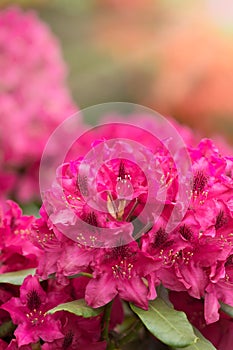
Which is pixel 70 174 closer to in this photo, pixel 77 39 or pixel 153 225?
pixel 153 225

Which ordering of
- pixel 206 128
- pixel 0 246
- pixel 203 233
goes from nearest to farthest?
pixel 203 233 → pixel 0 246 → pixel 206 128

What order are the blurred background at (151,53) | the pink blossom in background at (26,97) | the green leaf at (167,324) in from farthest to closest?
the blurred background at (151,53)
the pink blossom in background at (26,97)
the green leaf at (167,324)

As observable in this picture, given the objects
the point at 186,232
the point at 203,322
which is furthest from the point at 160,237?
the point at 203,322

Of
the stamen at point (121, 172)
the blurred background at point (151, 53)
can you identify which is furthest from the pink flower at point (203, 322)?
the blurred background at point (151, 53)

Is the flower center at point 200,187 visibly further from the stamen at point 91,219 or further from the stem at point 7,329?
the stem at point 7,329

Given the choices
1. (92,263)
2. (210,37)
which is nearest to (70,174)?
(92,263)

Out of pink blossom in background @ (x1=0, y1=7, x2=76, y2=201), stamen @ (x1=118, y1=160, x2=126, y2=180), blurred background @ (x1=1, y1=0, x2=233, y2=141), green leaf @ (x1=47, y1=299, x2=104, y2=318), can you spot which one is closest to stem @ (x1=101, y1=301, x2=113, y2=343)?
green leaf @ (x1=47, y1=299, x2=104, y2=318)
